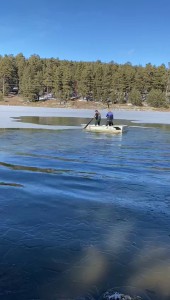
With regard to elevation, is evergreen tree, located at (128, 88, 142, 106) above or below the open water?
above

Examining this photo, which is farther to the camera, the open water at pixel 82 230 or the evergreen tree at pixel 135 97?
the evergreen tree at pixel 135 97

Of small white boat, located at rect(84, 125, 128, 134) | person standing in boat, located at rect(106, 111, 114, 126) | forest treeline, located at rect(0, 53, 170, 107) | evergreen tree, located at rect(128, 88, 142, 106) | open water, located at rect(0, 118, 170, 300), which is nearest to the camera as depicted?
open water, located at rect(0, 118, 170, 300)

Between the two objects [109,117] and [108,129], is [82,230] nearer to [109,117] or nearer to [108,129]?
[108,129]

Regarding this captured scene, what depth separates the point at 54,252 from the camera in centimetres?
683

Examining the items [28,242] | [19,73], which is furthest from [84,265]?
[19,73]

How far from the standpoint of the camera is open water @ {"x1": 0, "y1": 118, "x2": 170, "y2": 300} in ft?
19.0

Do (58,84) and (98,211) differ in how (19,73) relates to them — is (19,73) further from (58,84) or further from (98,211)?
(98,211)

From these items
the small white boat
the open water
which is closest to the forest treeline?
the small white boat

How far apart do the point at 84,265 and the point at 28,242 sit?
1373 millimetres

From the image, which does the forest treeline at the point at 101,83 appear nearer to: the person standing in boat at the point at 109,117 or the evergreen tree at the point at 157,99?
the evergreen tree at the point at 157,99

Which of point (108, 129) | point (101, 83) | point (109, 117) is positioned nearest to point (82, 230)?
point (108, 129)

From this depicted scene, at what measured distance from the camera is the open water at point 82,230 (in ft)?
19.0

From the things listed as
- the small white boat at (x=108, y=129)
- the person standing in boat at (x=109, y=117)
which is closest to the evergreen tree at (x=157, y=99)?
the person standing in boat at (x=109, y=117)

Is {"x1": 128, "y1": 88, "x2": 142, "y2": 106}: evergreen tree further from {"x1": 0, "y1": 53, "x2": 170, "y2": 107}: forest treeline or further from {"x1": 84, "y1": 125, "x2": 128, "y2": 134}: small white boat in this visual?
{"x1": 84, "y1": 125, "x2": 128, "y2": 134}: small white boat
